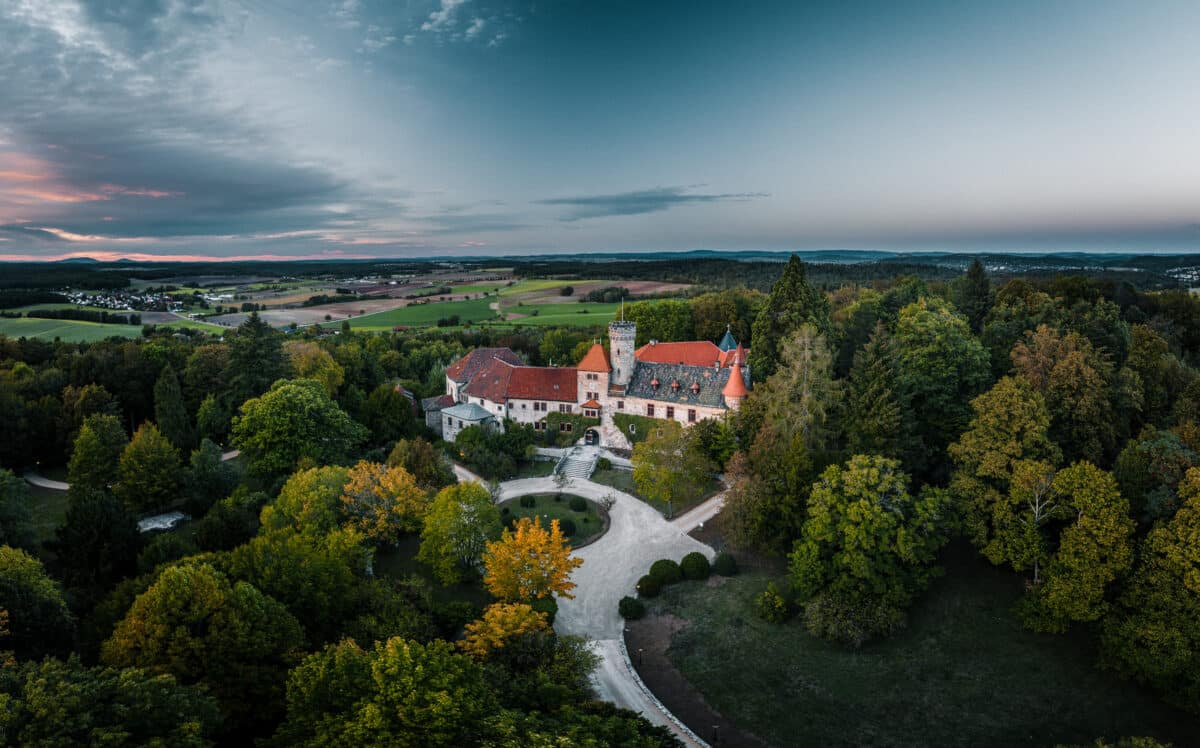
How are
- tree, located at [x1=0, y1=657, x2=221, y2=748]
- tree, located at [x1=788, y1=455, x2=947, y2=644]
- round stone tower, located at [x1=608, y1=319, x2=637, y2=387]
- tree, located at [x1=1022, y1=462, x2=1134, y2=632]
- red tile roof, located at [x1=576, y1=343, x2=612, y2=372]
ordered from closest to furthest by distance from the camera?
tree, located at [x1=0, y1=657, x2=221, y2=748], tree, located at [x1=1022, y1=462, x2=1134, y2=632], tree, located at [x1=788, y1=455, x2=947, y2=644], round stone tower, located at [x1=608, y1=319, x2=637, y2=387], red tile roof, located at [x1=576, y1=343, x2=612, y2=372]

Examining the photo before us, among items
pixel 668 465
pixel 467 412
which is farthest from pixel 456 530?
pixel 467 412

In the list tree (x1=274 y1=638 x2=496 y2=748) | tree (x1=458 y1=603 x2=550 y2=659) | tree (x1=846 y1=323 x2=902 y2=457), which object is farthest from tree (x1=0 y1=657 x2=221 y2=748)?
tree (x1=846 y1=323 x2=902 y2=457)

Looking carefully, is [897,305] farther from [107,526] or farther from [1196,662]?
[107,526]

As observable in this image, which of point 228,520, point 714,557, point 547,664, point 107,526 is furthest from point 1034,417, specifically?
point 107,526

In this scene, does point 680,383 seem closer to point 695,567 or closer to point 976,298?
point 695,567

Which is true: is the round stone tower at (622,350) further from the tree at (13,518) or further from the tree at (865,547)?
the tree at (13,518)

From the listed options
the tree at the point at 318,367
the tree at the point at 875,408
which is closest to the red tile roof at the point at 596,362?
the tree at the point at 875,408

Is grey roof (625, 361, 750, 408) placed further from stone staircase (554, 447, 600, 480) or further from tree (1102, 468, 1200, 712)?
tree (1102, 468, 1200, 712)

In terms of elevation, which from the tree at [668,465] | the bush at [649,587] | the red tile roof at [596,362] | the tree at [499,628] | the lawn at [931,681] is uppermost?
the red tile roof at [596,362]
